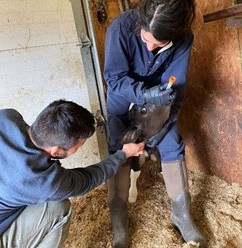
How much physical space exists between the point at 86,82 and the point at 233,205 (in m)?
1.14

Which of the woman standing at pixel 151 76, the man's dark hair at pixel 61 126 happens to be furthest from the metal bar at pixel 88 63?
the man's dark hair at pixel 61 126

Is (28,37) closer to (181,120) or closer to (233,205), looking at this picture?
(181,120)

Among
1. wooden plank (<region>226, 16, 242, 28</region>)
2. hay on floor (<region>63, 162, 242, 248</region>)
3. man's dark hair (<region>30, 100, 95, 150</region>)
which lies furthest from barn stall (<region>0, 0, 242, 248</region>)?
man's dark hair (<region>30, 100, 95, 150</region>)

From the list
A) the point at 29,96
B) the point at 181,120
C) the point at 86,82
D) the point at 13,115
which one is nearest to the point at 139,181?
the point at 181,120

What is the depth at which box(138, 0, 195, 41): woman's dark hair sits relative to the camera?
0.94m

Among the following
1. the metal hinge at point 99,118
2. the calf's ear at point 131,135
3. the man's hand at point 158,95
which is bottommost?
the metal hinge at point 99,118

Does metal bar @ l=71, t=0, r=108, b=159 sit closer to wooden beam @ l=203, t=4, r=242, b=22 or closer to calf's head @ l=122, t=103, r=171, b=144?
calf's head @ l=122, t=103, r=171, b=144

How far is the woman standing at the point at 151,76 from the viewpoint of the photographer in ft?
3.20

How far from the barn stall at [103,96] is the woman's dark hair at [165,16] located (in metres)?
0.46

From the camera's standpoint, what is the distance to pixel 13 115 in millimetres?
1032

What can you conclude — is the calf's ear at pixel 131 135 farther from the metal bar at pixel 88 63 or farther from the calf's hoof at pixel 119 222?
the metal bar at pixel 88 63

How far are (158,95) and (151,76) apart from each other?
24 cm

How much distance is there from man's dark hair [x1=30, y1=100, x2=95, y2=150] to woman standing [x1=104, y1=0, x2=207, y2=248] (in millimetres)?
311

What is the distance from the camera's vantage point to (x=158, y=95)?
1.10 metres
